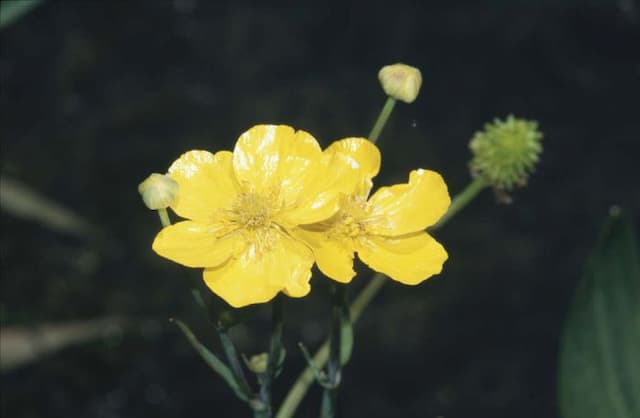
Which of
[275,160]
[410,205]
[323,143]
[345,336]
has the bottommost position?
[345,336]

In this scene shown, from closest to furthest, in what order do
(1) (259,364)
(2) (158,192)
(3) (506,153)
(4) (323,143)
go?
(2) (158,192)
(1) (259,364)
(3) (506,153)
(4) (323,143)

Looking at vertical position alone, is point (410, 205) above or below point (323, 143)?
below

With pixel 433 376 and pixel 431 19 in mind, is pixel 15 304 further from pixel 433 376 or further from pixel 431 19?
pixel 431 19

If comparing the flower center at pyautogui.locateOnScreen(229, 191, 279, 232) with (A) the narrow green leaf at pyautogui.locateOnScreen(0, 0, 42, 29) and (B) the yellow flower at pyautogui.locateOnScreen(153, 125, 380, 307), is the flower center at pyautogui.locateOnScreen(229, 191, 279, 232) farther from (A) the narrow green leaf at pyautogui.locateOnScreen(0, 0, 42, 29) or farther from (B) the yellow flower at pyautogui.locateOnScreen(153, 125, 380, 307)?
(A) the narrow green leaf at pyautogui.locateOnScreen(0, 0, 42, 29)

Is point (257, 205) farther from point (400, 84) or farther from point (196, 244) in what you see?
point (400, 84)

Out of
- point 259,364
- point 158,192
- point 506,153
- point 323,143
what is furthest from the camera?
point 323,143

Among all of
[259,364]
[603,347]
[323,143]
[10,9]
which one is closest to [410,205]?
[259,364]

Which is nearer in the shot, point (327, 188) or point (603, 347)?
point (327, 188)
